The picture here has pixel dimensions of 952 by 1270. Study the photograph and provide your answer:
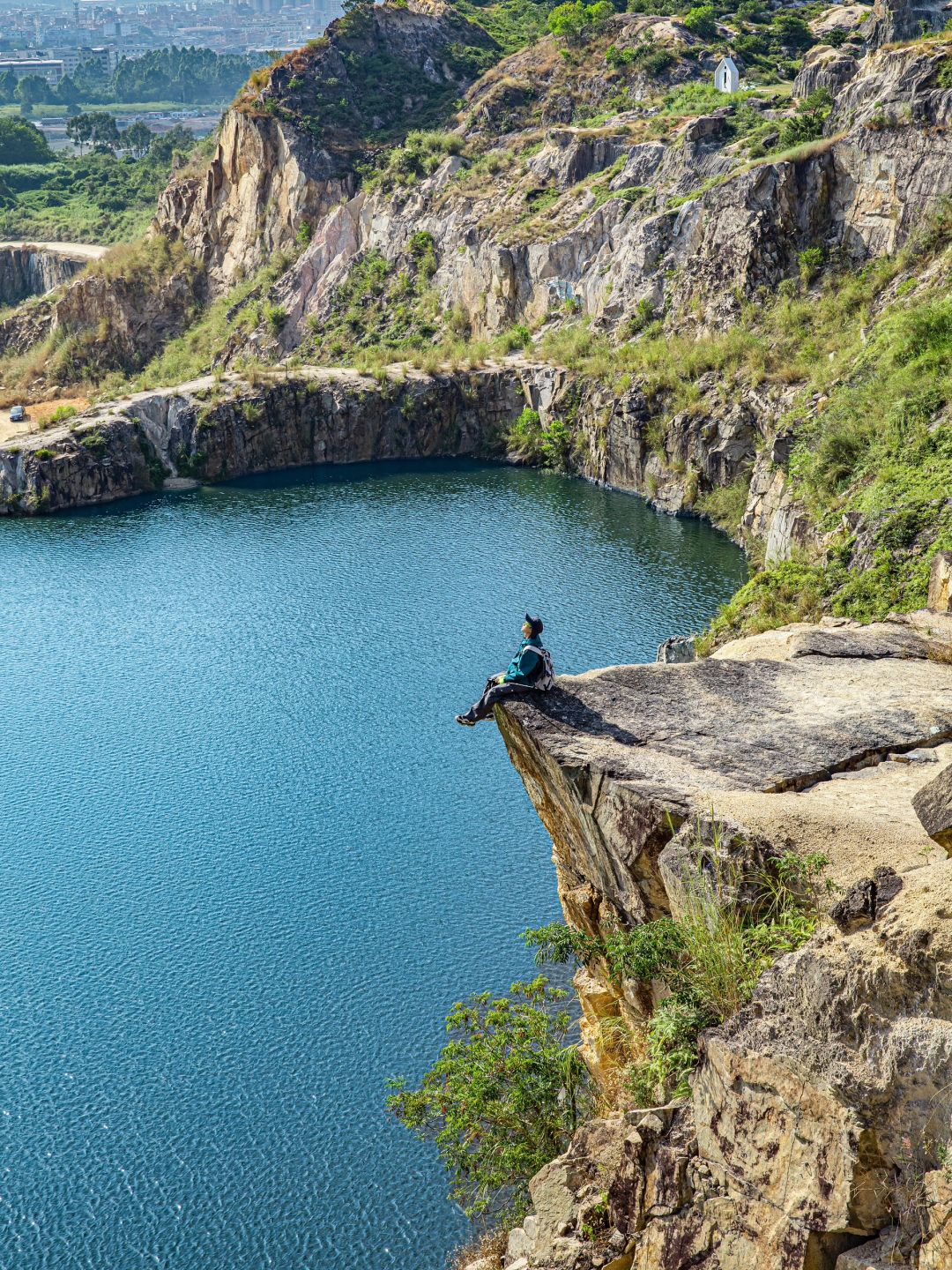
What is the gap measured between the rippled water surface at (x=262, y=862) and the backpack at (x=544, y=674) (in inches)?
318

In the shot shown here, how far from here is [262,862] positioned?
27.4 meters

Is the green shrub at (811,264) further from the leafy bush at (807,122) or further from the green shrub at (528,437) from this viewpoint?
the green shrub at (528,437)

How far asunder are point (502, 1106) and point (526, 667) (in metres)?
5.99

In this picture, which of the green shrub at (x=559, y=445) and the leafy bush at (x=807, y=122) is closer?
the leafy bush at (x=807, y=122)

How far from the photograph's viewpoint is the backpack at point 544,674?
53.6 feet

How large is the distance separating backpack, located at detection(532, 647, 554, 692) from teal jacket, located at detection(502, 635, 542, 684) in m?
0.04

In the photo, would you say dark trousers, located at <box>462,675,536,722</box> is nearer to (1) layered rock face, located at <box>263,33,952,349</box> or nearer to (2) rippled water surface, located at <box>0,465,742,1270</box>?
(2) rippled water surface, located at <box>0,465,742,1270</box>

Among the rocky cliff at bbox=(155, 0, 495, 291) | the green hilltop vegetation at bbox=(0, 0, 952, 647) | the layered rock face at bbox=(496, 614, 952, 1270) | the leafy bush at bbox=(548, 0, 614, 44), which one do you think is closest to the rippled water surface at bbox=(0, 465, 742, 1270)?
the layered rock face at bbox=(496, 614, 952, 1270)

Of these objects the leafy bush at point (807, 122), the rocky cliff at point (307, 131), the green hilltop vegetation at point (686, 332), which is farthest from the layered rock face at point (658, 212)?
the rocky cliff at point (307, 131)

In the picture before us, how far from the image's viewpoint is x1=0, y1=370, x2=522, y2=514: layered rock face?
60.2 m

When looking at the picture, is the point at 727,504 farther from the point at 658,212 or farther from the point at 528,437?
the point at 658,212

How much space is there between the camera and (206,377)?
67.4 meters

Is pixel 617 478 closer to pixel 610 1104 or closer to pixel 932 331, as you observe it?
pixel 932 331

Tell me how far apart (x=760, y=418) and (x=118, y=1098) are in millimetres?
36252
